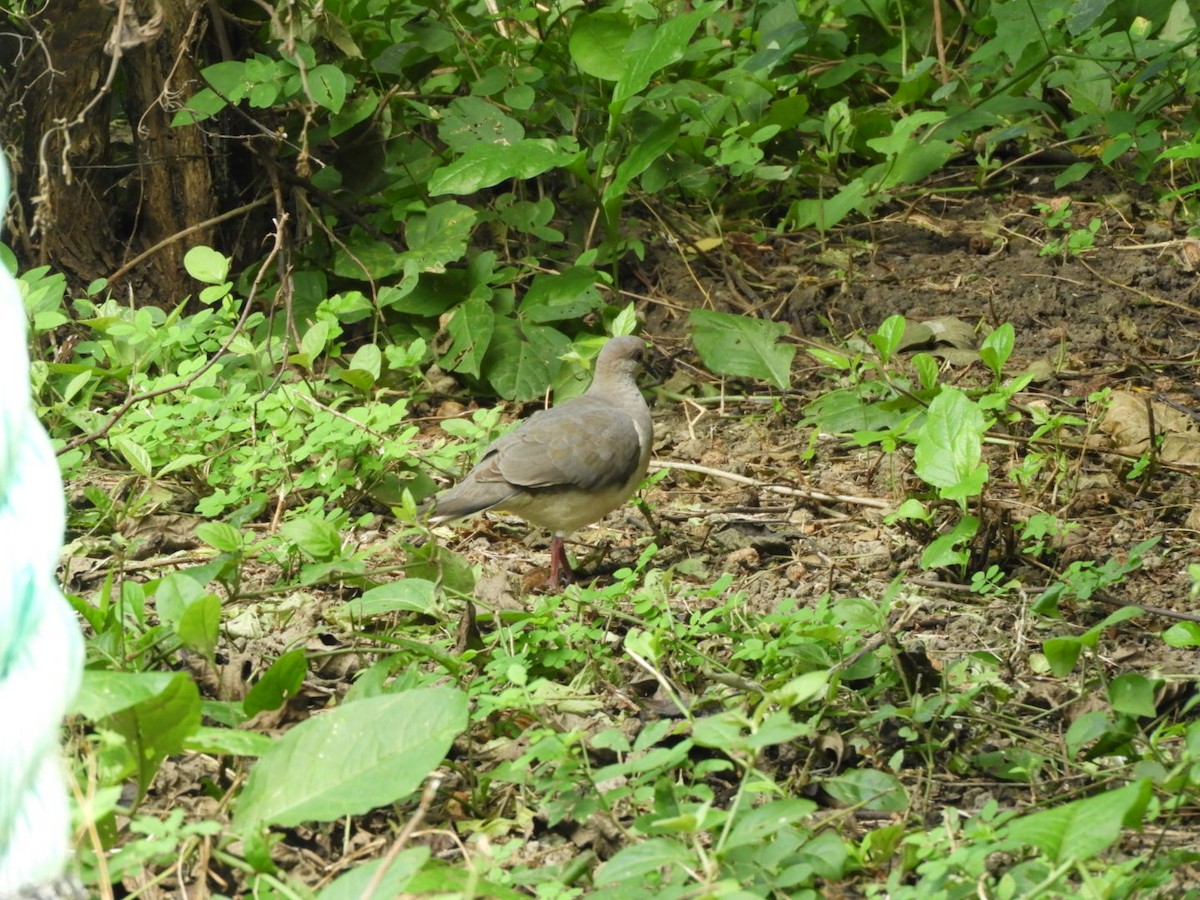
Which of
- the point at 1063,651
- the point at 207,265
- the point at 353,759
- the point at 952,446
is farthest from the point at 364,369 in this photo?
the point at 1063,651

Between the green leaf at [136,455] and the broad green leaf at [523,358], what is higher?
the green leaf at [136,455]

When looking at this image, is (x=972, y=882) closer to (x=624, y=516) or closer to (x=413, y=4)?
(x=624, y=516)

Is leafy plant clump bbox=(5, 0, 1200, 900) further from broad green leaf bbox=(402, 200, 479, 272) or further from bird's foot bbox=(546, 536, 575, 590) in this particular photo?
bird's foot bbox=(546, 536, 575, 590)

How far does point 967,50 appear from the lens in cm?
763


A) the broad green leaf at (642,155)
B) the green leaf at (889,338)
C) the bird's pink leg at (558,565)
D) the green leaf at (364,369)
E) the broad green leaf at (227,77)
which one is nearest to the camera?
the green leaf at (889,338)

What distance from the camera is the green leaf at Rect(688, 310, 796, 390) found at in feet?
17.9

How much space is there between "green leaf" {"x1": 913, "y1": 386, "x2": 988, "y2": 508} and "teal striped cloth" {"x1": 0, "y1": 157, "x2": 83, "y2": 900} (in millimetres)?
2682

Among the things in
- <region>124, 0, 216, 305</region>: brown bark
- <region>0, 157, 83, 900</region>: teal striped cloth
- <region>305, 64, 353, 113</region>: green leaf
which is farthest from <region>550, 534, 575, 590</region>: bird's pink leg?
<region>0, 157, 83, 900</region>: teal striped cloth

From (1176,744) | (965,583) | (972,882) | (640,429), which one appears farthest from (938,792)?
(640,429)

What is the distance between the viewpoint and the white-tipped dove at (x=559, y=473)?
4602 mm

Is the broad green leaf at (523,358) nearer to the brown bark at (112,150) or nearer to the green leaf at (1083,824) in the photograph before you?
the brown bark at (112,150)

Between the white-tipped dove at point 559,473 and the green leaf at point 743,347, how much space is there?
0.62 m

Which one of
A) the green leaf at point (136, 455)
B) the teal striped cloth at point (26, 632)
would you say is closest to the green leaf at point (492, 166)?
the green leaf at point (136, 455)

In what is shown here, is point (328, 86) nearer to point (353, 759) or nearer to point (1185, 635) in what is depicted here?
point (353, 759)
